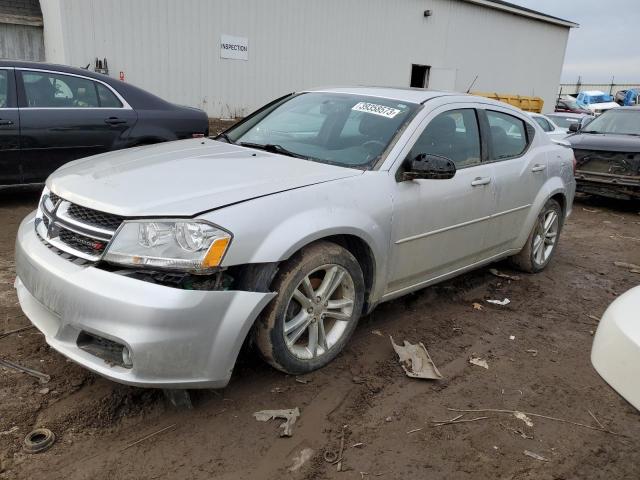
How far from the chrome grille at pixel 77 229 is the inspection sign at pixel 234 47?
1191 centimetres

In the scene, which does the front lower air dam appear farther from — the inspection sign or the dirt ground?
the inspection sign

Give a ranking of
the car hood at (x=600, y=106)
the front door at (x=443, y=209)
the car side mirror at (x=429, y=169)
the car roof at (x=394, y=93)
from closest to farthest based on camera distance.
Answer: the car side mirror at (x=429, y=169)
the front door at (x=443, y=209)
the car roof at (x=394, y=93)
the car hood at (x=600, y=106)

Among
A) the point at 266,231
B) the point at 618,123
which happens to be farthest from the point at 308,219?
the point at 618,123

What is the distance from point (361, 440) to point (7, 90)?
215 inches

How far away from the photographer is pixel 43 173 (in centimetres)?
609

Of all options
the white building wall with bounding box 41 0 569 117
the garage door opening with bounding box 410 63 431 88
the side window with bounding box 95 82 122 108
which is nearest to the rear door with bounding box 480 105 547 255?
the side window with bounding box 95 82 122 108

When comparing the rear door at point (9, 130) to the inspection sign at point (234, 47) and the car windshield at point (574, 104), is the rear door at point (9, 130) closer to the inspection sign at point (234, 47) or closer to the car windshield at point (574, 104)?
the inspection sign at point (234, 47)

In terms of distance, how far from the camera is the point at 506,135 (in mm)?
4660

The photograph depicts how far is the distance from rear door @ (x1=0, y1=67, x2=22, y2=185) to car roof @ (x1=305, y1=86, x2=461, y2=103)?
11.6 feet

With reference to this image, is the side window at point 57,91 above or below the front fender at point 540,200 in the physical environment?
above

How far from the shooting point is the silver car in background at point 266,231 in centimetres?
248

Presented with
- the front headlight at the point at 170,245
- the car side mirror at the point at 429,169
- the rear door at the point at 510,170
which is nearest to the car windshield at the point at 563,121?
the rear door at the point at 510,170

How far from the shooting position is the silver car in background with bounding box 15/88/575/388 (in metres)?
2.48

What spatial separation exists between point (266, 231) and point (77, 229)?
0.94 m
